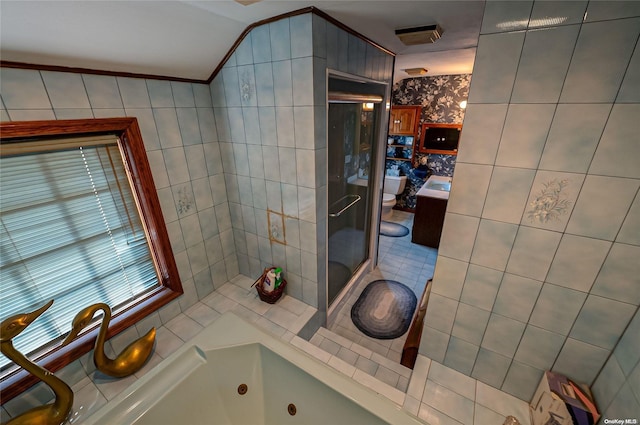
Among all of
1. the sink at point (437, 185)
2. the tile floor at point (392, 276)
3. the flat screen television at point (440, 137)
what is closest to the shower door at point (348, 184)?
the tile floor at point (392, 276)

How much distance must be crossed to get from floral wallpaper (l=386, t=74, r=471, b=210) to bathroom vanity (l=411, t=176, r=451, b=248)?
57 cm

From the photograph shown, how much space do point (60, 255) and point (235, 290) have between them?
44.1 inches

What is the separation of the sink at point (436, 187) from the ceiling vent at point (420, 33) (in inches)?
80.6

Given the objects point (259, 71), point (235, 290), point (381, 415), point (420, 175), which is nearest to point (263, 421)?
point (381, 415)

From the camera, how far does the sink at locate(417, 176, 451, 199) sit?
3297mm

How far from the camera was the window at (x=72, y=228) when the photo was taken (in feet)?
3.76

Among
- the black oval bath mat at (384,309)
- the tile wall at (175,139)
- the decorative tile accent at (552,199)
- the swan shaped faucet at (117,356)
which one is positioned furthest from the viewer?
the black oval bath mat at (384,309)

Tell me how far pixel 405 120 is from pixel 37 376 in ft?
14.7

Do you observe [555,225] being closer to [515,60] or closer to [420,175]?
[515,60]

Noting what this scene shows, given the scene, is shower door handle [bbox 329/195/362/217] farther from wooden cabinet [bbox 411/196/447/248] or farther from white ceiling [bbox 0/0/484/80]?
wooden cabinet [bbox 411/196/447/248]

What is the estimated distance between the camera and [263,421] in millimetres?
1481

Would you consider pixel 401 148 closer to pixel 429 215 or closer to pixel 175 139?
pixel 429 215

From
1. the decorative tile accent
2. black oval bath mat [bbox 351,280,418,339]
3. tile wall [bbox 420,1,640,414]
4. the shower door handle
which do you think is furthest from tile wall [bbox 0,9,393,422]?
the decorative tile accent

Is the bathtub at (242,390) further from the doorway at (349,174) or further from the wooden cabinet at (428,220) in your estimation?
the wooden cabinet at (428,220)
